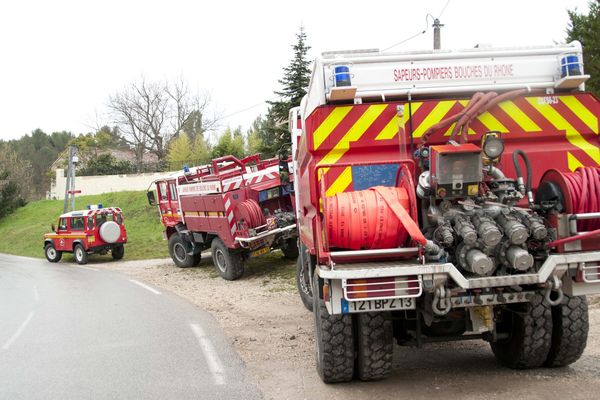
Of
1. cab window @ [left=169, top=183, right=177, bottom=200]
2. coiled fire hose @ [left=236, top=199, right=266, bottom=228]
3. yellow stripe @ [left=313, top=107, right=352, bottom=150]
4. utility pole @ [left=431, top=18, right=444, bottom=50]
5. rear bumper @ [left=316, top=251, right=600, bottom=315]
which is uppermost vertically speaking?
utility pole @ [left=431, top=18, right=444, bottom=50]

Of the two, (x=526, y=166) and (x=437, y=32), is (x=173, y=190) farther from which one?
(x=526, y=166)

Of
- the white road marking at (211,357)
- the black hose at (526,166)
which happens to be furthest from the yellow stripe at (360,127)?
the white road marking at (211,357)

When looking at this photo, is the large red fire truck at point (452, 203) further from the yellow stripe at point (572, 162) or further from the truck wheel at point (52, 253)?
the truck wheel at point (52, 253)

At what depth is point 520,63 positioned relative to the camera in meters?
5.20

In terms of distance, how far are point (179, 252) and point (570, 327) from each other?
541 inches

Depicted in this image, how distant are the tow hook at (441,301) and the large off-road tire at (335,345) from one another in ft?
2.81

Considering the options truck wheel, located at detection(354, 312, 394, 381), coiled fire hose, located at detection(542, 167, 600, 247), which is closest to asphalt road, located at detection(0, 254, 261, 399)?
truck wheel, located at detection(354, 312, 394, 381)

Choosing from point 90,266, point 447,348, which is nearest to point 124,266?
point 90,266

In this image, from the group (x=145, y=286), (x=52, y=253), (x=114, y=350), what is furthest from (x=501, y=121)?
(x=52, y=253)

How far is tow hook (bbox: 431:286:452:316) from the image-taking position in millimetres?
4117

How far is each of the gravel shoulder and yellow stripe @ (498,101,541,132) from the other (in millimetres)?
2167

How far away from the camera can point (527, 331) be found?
495 cm

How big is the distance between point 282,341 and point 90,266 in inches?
646

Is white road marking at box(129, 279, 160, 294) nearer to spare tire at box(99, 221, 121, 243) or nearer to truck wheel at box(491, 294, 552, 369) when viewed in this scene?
spare tire at box(99, 221, 121, 243)
